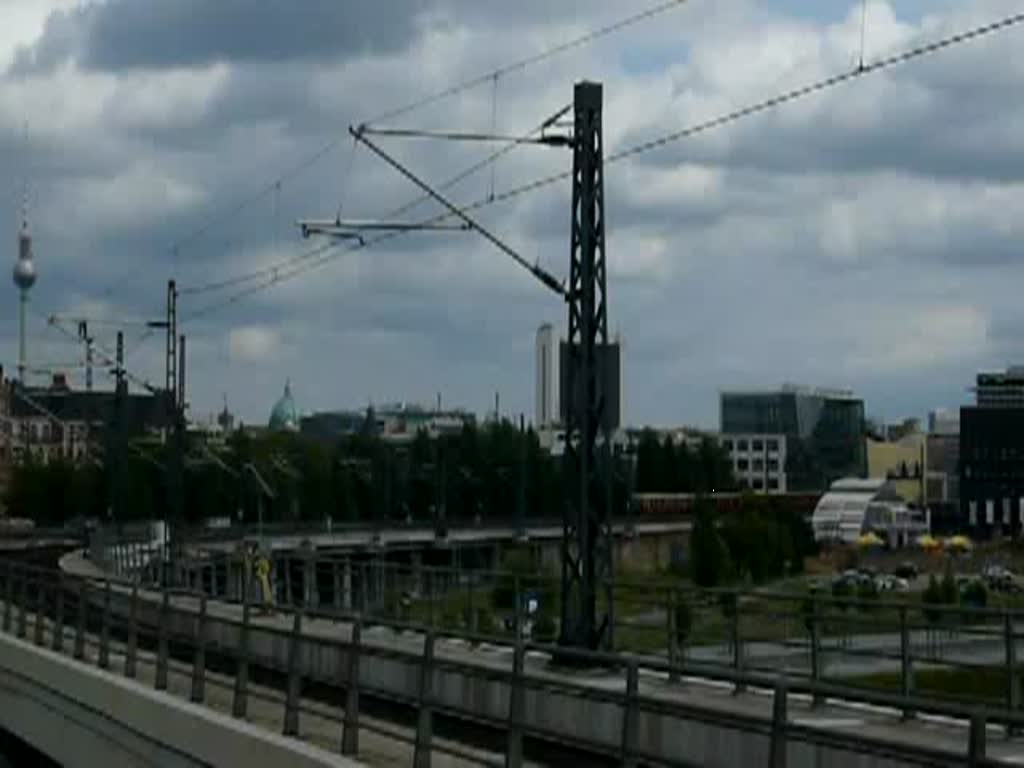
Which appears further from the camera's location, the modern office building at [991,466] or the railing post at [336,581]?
the modern office building at [991,466]

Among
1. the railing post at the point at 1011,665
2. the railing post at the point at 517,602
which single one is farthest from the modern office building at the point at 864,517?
the railing post at the point at 1011,665

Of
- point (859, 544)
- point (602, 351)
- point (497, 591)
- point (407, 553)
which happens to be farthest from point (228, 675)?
point (407, 553)

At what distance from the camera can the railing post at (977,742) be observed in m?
9.91

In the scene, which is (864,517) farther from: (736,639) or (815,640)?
(815,640)

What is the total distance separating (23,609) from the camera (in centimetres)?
3688

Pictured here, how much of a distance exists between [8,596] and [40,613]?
15.6 ft

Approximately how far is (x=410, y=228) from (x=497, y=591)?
21.3 ft

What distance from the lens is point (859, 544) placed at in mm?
126062

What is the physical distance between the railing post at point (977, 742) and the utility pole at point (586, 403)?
19.5 meters

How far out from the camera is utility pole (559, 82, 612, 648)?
29.8m

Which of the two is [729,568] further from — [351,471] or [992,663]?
[351,471]

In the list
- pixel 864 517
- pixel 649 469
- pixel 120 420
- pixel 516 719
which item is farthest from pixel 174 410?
pixel 649 469

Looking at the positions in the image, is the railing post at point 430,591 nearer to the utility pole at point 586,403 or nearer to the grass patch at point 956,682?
the utility pole at point 586,403

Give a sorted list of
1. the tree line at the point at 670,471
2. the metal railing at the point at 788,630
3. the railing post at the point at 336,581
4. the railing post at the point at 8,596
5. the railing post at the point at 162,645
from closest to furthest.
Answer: the metal railing at the point at 788,630, the railing post at the point at 162,645, the railing post at the point at 8,596, the railing post at the point at 336,581, the tree line at the point at 670,471
